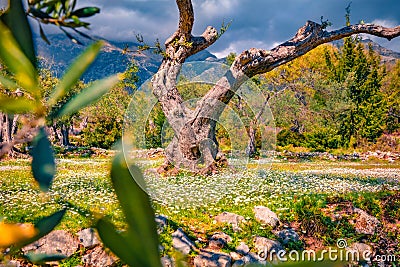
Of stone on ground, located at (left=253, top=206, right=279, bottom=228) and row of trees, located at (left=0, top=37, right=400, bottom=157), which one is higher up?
row of trees, located at (left=0, top=37, right=400, bottom=157)

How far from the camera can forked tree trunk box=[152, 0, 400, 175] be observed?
6.47 meters

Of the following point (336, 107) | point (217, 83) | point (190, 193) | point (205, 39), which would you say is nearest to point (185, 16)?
point (205, 39)

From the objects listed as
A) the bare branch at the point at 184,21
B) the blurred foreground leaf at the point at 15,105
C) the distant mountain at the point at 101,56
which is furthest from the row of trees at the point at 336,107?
the blurred foreground leaf at the point at 15,105

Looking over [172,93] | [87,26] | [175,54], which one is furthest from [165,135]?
[87,26]

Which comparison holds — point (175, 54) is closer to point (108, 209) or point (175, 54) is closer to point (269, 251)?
point (108, 209)

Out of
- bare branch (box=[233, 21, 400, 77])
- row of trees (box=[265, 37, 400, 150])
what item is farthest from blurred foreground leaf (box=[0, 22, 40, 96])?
row of trees (box=[265, 37, 400, 150])

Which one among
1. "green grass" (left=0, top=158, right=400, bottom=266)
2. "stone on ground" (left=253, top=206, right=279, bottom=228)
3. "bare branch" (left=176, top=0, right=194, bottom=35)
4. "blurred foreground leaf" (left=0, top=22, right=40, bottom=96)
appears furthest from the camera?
"bare branch" (left=176, top=0, right=194, bottom=35)

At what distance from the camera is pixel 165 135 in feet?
25.5

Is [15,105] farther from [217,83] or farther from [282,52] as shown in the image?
[217,83]

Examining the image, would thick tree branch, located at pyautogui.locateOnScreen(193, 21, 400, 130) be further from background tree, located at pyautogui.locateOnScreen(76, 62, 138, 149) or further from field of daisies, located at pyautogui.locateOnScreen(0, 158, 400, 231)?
background tree, located at pyautogui.locateOnScreen(76, 62, 138, 149)

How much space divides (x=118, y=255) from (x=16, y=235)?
6cm

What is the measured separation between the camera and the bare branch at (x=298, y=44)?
21.1 feet

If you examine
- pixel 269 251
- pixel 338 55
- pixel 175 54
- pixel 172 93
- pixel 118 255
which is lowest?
pixel 269 251

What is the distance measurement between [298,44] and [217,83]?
4.99ft
